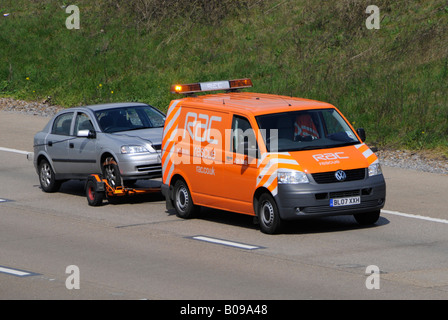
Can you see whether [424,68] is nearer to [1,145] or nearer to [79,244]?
[1,145]

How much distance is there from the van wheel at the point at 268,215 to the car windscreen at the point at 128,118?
4.67 m

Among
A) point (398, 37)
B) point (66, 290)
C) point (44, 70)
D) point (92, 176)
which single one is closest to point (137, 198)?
point (92, 176)

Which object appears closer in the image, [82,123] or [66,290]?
[66,290]

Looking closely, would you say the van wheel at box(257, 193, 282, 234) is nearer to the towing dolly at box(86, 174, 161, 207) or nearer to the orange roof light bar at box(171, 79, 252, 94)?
the orange roof light bar at box(171, 79, 252, 94)

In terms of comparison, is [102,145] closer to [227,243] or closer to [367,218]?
[227,243]

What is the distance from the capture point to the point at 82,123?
18.0 meters

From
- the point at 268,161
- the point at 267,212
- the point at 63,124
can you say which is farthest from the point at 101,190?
the point at 268,161

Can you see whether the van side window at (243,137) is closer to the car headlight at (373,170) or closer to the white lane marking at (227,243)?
the white lane marking at (227,243)

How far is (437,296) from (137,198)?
29.1ft

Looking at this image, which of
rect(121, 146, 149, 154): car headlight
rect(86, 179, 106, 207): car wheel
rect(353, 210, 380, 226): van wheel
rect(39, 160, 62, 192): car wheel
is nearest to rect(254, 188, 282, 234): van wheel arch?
rect(353, 210, 380, 226): van wheel

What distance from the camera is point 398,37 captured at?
1074 inches

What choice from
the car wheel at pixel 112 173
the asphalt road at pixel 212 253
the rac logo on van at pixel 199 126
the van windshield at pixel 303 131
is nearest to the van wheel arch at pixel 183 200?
the asphalt road at pixel 212 253

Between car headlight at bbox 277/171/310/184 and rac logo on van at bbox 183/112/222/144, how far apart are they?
5.27 ft

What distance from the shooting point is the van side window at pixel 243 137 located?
549 inches
